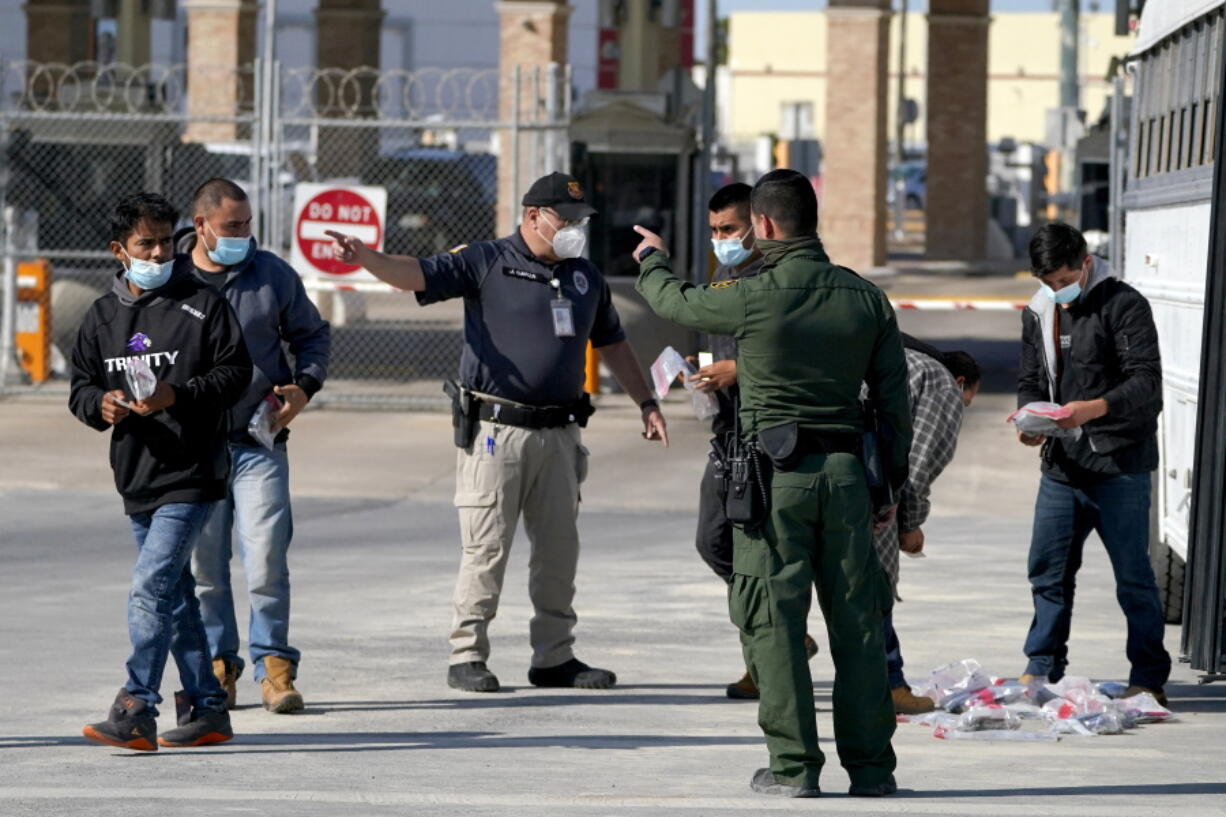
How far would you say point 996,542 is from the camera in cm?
1373

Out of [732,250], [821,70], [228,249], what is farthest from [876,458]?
[821,70]

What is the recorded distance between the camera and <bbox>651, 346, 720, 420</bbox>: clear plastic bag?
812 cm

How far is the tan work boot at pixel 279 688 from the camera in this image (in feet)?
27.7

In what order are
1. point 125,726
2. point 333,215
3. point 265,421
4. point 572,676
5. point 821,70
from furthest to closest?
point 821,70
point 333,215
point 572,676
point 265,421
point 125,726

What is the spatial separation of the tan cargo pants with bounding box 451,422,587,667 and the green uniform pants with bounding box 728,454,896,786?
2.19 metres

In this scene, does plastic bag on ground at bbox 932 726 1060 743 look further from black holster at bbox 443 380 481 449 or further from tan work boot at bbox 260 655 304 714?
tan work boot at bbox 260 655 304 714

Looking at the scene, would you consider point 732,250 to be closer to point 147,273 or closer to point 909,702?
point 909,702

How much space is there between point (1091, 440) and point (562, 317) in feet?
6.69

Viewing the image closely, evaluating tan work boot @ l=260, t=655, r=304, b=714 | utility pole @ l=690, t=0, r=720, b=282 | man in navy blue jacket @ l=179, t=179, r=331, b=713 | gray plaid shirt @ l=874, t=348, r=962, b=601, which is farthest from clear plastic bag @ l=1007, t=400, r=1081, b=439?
utility pole @ l=690, t=0, r=720, b=282

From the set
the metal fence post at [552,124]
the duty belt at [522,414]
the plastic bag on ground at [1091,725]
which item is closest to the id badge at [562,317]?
the duty belt at [522,414]

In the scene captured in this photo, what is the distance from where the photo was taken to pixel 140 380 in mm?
7398

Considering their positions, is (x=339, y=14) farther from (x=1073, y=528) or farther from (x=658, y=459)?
(x=1073, y=528)

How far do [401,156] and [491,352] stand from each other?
34677mm

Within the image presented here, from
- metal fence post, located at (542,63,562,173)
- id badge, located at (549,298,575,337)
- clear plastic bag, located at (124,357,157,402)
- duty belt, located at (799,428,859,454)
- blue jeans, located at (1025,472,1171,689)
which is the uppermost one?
metal fence post, located at (542,63,562,173)
